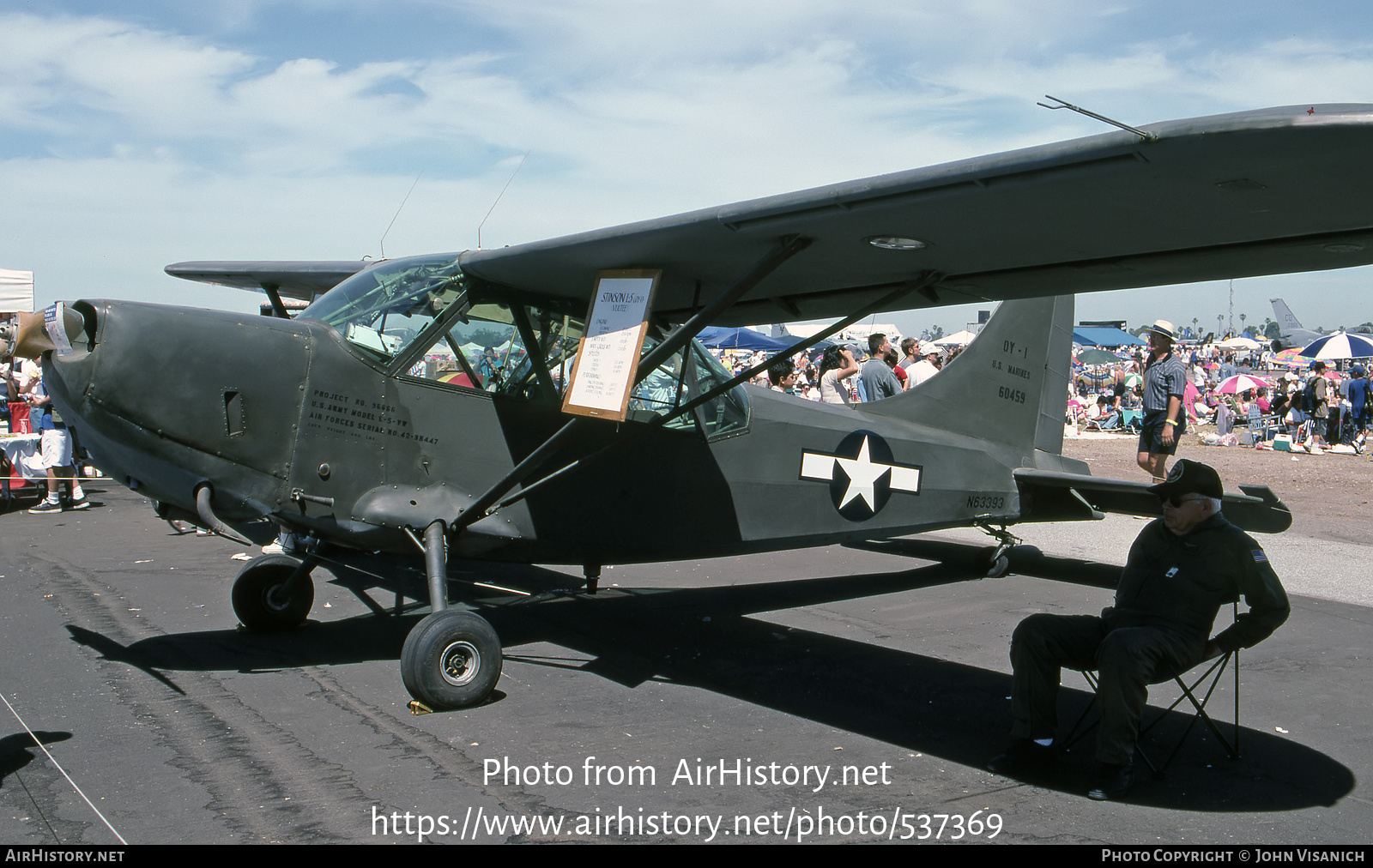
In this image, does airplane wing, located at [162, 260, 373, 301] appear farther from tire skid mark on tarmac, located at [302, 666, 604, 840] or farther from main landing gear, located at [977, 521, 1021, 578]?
main landing gear, located at [977, 521, 1021, 578]

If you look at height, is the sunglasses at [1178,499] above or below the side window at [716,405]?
below

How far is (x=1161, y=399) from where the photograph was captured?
9.33m

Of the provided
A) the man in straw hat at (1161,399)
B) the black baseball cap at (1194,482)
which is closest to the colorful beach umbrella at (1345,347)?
the man in straw hat at (1161,399)

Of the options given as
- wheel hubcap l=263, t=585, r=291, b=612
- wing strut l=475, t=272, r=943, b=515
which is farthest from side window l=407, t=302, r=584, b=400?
wheel hubcap l=263, t=585, r=291, b=612

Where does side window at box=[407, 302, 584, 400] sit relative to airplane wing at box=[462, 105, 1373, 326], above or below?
below

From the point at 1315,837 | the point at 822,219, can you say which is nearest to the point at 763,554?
the point at 822,219

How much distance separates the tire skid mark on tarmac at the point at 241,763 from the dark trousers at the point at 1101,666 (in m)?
2.72

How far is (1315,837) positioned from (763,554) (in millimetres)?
6407

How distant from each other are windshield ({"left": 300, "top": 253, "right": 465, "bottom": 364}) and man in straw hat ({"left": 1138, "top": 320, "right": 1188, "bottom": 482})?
22.2 feet

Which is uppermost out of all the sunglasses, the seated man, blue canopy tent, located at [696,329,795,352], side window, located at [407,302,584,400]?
blue canopy tent, located at [696,329,795,352]

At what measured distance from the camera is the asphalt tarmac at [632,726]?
11.9 feet

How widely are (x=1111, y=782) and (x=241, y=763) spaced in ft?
11.6

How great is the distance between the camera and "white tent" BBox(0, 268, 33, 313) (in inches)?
633

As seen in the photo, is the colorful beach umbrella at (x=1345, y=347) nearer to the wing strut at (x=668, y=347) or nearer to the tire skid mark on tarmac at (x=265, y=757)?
the wing strut at (x=668, y=347)
